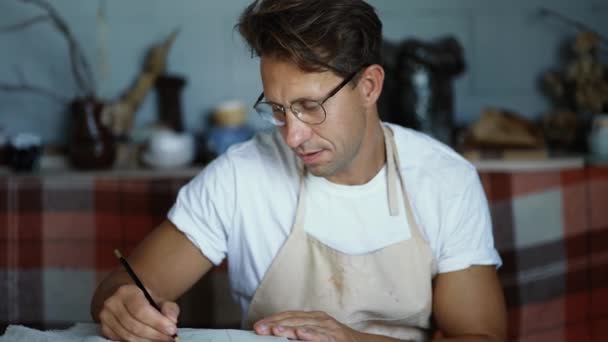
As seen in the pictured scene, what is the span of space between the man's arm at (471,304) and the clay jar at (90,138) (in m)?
1.71

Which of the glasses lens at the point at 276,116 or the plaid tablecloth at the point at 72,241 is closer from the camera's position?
the glasses lens at the point at 276,116

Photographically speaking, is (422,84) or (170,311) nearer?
(170,311)

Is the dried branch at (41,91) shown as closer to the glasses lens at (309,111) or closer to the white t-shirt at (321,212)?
the white t-shirt at (321,212)

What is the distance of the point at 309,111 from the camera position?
74.2 inches

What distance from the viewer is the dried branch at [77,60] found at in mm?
3462

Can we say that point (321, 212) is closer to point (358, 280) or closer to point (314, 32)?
point (358, 280)

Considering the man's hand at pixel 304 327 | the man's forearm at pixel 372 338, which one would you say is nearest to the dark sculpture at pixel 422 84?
the man's forearm at pixel 372 338

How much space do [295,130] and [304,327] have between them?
1.46 ft

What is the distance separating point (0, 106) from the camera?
365cm

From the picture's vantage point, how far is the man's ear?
1972 millimetres

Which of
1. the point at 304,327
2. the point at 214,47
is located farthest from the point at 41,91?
the point at 304,327

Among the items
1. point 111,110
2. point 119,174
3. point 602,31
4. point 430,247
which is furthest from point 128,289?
point 602,31

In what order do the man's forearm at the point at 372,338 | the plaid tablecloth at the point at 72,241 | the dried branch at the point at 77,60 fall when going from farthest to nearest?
the dried branch at the point at 77,60, the plaid tablecloth at the point at 72,241, the man's forearm at the point at 372,338

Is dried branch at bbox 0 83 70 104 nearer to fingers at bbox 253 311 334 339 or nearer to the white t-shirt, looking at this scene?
the white t-shirt
